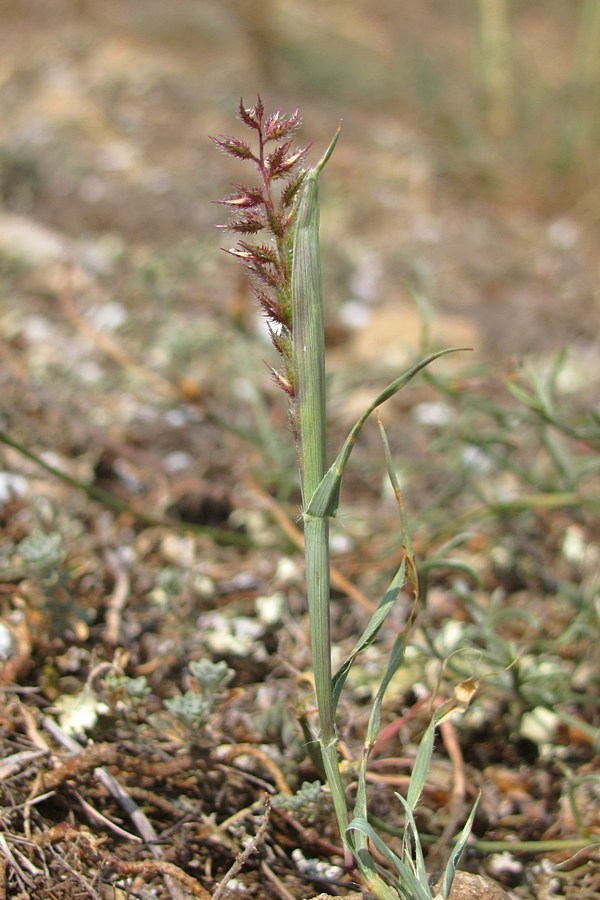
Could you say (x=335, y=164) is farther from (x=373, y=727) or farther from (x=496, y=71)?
(x=373, y=727)

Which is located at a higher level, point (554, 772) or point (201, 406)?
point (201, 406)

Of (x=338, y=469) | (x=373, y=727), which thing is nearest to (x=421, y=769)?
(x=373, y=727)

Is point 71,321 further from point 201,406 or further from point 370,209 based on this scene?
point 370,209

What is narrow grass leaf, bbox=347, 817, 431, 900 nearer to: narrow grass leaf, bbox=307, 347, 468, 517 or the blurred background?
narrow grass leaf, bbox=307, 347, 468, 517

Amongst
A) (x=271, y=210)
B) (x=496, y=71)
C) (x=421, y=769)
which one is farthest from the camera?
(x=496, y=71)

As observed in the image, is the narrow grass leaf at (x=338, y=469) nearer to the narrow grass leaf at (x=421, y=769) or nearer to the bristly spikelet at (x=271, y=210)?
the bristly spikelet at (x=271, y=210)

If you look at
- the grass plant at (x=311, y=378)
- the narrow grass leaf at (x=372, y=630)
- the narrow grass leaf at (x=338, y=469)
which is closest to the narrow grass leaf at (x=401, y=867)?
the grass plant at (x=311, y=378)

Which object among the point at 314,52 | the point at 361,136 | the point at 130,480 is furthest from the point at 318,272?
the point at 314,52
